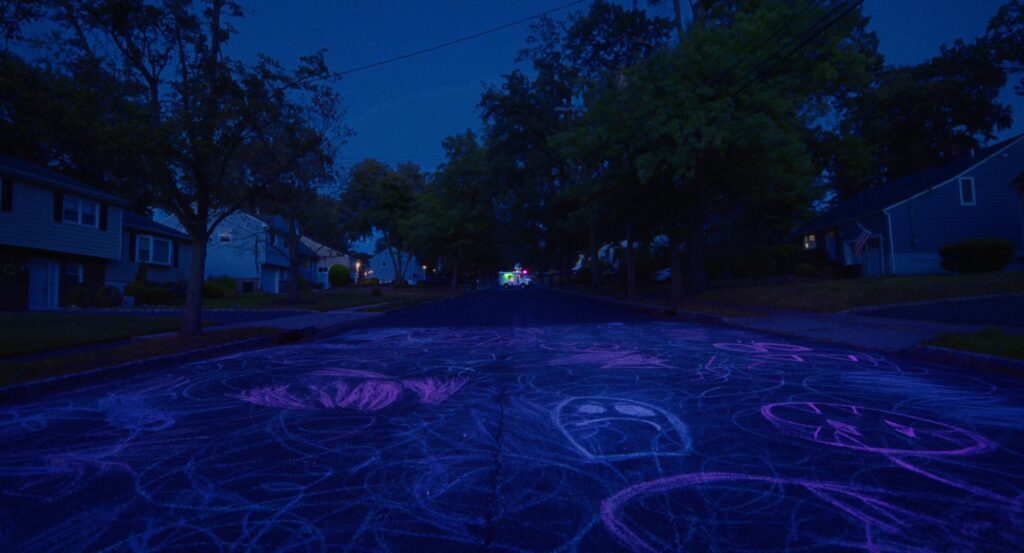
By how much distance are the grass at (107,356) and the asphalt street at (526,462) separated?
60 cm

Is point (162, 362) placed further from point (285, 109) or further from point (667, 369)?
point (667, 369)

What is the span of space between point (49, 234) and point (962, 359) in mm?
30136

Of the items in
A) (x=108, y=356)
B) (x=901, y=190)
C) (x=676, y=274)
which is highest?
(x=901, y=190)

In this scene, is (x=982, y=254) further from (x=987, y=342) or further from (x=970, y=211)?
(x=987, y=342)

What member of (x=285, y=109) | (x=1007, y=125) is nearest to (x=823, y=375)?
(x=285, y=109)

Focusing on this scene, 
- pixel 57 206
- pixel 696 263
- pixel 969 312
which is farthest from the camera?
pixel 696 263

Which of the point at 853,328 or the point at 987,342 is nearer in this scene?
the point at 987,342

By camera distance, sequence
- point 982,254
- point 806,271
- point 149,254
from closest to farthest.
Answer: point 982,254 < point 806,271 < point 149,254

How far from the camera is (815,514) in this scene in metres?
2.84

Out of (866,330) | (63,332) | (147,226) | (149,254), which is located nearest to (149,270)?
(149,254)

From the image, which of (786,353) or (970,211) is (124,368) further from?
(970,211)

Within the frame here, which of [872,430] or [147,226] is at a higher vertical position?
[147,226]

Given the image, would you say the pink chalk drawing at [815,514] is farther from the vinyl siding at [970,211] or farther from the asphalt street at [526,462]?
the vinyl siding at [970,211]

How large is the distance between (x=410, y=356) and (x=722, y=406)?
214 inches
